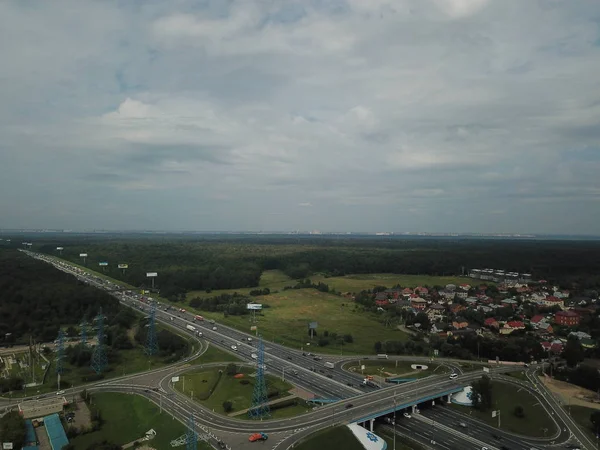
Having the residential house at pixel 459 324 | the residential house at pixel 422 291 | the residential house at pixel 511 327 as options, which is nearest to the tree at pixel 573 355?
the residential house at pixel 511 327

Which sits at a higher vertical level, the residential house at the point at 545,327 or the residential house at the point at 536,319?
the residential house at the point at 536,319

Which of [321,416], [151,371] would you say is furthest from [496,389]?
[151,371]

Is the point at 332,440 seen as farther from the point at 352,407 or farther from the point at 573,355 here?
the point at 573,355

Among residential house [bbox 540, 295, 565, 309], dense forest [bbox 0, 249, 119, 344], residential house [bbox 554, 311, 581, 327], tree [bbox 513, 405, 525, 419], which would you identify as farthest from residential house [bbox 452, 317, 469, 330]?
dense forest [bbox 0, 249, 119, 344]

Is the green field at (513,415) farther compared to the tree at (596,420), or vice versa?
the green field at (513,415)

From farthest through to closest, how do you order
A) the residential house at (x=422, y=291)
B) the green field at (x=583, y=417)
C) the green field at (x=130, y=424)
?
the residential house at (x=422, y=291)
the green field at (x=583, y=417)
the green field at (x=130, y=424)

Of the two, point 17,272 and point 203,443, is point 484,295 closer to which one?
point 203,443

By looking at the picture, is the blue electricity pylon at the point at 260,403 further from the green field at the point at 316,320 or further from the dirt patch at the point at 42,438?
the green field at the point at 316,320
